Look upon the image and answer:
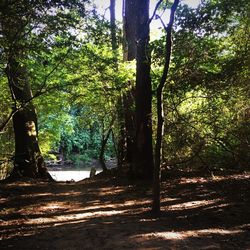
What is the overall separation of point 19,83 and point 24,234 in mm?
7035

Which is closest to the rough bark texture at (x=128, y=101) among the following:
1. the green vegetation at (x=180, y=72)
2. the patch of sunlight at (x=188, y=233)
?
the green vegetation at (x=180, y=72)

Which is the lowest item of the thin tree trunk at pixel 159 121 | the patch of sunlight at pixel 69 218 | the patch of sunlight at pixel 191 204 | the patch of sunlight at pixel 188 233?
the patch of sunlight at pixel 188 233

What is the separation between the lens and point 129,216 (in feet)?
21.8

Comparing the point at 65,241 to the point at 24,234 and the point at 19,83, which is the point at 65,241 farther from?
the point at 19,83

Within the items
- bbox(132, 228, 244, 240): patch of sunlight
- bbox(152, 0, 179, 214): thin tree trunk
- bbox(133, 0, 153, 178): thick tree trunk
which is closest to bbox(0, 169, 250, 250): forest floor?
bbox(132, 228, 244, 240): patch of sunlight

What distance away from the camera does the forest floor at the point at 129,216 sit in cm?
513

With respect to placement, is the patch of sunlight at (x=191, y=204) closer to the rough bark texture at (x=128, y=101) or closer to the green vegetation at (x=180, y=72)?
the green vegetation at (x=180, y=72)

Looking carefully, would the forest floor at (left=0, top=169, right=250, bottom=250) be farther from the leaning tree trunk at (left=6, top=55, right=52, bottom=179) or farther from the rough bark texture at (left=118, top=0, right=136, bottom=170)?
the rough bark texture at (left=118, top=0, right=136, bottom=170)

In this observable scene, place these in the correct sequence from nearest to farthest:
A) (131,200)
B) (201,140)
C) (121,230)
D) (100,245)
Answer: (100,245) → (121,230) → (131,200) → (201,140)

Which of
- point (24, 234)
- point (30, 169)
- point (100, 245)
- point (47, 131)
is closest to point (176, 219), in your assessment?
point (100, 245)

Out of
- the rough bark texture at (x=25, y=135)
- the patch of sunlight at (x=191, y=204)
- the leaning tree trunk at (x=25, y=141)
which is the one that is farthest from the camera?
the leaning tree trunk at (x=25, y=141)

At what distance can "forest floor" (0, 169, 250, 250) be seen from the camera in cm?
513

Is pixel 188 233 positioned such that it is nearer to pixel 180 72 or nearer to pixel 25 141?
pixel 180 72

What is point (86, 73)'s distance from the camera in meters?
11.7
